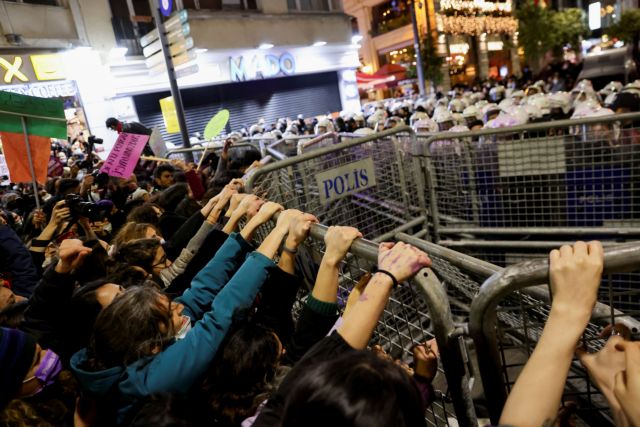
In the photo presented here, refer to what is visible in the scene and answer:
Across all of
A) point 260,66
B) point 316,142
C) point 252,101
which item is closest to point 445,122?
point 316,142

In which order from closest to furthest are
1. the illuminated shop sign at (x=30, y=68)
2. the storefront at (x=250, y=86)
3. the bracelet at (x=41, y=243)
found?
the bracelet at (x=41, y=243), the illuminated shop sign at (x=30, y=68), the storefront at (x=250, y=86)

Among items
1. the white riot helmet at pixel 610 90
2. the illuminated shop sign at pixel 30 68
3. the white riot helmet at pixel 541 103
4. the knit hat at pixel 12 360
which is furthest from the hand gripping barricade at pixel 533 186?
the illuminated shop sign at pixel 30 68

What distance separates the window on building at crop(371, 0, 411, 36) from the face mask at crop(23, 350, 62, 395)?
40.0 m

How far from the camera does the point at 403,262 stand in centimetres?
130

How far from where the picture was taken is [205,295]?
2139 millimetres

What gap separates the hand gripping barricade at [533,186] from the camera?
352 centimetres

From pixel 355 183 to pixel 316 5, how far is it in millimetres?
21204

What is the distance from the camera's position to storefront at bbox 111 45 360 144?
16.3 metres

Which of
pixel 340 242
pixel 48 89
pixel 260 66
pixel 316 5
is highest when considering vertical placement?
pixel 316 5

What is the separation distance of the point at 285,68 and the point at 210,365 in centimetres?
1991

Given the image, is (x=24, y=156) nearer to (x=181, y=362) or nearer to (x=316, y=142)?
(x=316, y=142)

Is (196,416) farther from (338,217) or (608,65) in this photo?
(608,65)

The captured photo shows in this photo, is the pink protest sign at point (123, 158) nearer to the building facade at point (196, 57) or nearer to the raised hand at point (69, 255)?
the raised hand at point (69, 255)

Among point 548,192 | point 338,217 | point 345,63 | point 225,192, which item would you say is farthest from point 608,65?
point 225,192
